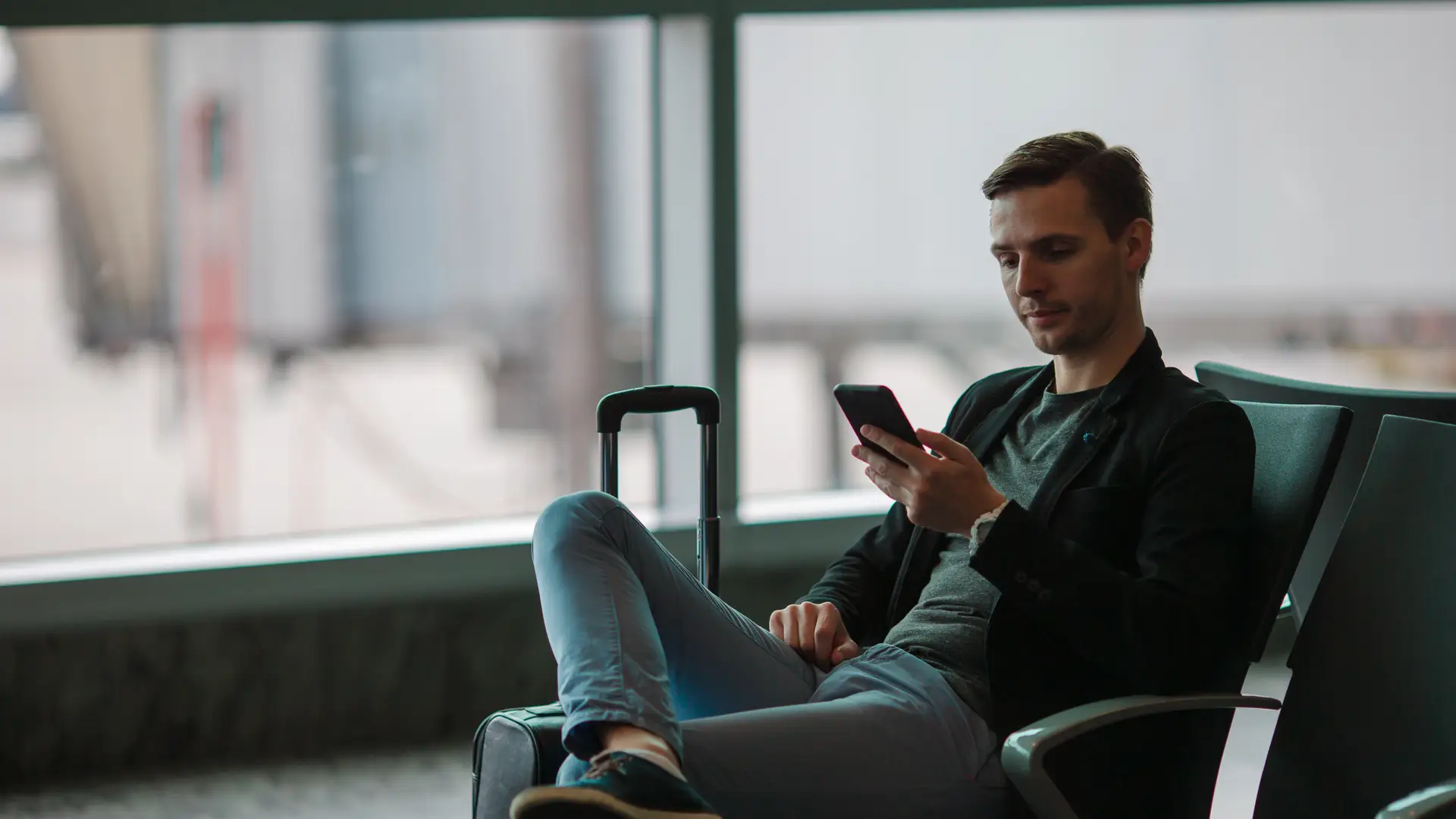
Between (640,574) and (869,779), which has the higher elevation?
(640,574)

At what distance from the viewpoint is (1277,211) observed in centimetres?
411

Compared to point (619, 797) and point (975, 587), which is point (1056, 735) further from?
point (619, 797)

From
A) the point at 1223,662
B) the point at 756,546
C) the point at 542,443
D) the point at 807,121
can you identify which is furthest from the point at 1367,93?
the point at 1223,662

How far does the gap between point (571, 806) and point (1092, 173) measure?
1019 mm

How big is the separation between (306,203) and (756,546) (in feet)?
4.73

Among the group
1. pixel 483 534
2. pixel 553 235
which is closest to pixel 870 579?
pixel 483 534

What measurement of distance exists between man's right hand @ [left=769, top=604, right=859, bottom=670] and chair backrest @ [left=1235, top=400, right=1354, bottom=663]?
528 millimetres

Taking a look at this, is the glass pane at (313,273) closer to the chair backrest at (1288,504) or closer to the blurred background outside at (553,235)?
the blurred background outside at (553,235)

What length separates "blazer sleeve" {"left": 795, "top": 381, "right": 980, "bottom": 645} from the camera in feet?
6.34

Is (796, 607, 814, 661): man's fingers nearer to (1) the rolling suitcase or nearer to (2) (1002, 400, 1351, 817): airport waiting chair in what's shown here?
(1) the rolling suitcase

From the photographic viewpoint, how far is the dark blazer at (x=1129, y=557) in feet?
4.89

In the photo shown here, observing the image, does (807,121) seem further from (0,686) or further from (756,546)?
(0,686)

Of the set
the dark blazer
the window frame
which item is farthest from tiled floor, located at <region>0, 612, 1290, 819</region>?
the dark blazer

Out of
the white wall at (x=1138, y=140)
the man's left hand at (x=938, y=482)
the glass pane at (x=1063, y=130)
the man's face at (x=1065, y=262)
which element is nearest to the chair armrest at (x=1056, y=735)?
the man's left hand at (x=938, y=482)
